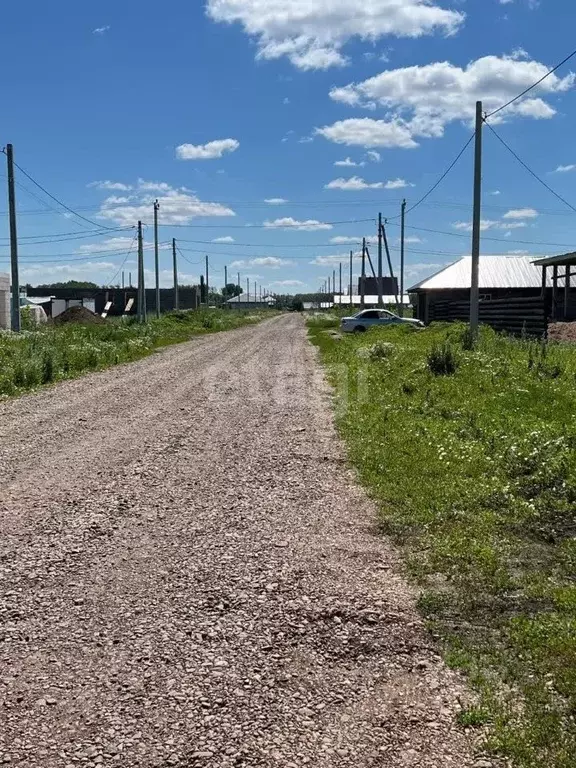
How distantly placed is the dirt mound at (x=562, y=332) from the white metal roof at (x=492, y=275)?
20015 millimetres

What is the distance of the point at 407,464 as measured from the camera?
7621 mm

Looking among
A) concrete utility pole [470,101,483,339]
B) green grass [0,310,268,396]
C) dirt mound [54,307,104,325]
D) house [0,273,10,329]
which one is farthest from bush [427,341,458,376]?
dirt mound [54,307,104,325]

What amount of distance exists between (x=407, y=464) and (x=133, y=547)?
10.7 ft

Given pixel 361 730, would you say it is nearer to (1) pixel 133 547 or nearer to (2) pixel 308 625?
(2) pixel 308 625

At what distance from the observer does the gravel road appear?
2996 millimetres

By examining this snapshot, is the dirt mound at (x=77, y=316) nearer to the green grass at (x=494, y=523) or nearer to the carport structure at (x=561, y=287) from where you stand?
the carport structure at (x=561, y=287)

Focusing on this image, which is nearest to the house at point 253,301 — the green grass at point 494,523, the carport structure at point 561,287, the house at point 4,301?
the house at point 4,301

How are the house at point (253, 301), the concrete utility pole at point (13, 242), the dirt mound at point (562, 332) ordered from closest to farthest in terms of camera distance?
the dirt mound at point (562, 332)
the concrete utility pole at point (13, 242)
the house at point (253, 301)

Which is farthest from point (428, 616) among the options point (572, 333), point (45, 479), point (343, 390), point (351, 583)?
point (572, 333)

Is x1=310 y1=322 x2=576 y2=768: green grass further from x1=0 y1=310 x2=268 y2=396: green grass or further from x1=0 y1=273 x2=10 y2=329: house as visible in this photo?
x1=0 y1=273 x2=10 y2=329: house

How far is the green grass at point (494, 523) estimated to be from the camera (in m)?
3.25

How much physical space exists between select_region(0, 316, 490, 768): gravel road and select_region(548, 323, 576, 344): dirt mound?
686 inches

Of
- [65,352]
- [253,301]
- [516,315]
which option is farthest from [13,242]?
[253,301]

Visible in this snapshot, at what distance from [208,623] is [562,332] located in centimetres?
2366
